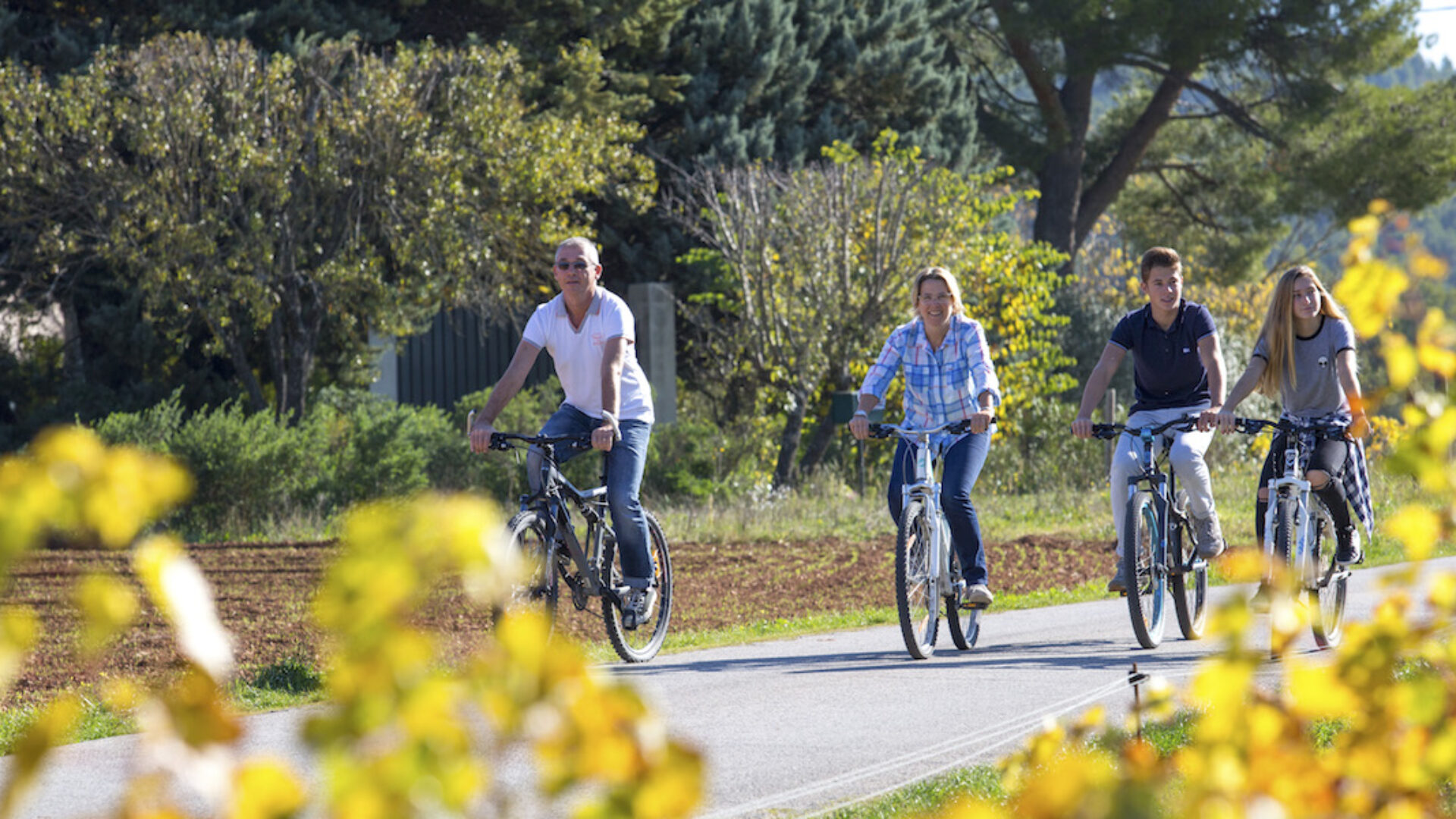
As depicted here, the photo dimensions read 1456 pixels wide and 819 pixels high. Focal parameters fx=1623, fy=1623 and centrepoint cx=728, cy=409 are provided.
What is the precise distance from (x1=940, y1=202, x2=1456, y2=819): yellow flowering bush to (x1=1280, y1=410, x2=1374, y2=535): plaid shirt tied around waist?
5.67 meters

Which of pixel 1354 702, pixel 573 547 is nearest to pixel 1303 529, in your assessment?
pixel 573 547

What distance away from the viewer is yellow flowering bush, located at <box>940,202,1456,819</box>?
155 centimetres

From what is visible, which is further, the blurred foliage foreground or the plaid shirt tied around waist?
the plaid shirt tied around waist

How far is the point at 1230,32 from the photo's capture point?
86.6ft

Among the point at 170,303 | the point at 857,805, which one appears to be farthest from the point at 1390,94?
the point at 857,805

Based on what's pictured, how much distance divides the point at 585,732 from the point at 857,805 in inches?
134

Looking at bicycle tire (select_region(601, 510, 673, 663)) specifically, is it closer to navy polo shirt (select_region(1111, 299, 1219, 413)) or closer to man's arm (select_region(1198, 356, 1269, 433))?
navy polo shirt (select_region(1111, 299, 1219, 413))

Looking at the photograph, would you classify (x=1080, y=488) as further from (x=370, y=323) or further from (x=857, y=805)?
(x=857, y=805)

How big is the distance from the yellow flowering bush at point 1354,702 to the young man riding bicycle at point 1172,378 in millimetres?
5853

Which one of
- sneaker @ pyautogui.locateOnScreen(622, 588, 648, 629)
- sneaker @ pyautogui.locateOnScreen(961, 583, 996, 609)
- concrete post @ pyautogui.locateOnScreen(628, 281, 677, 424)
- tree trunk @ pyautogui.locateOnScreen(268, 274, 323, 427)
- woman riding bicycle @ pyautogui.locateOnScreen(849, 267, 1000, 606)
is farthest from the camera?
concrete post @ pyautogui.locateOnScreen(628, 281, 677, 424)

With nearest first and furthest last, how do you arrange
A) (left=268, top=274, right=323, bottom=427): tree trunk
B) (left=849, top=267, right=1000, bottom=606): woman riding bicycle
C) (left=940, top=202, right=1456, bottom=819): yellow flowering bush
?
(left=940, top=202, right=1456, bottom=819): yellow flowering bush → (left=849, top=267, right=1000, bottom=606): woman riding bicycle → (left=268, top=274, right=323, bottom=427): tree trunk

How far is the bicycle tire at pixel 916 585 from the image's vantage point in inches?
306

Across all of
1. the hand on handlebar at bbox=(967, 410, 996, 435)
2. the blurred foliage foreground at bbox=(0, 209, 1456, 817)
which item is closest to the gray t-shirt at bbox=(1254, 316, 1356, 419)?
the hand on handlebar at bbox=(967, 410, 996, 435)

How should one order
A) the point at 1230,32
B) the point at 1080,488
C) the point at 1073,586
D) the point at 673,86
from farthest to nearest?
the point at 1230,32, the point at 673,86, the point at 1080,488, the point at 1073,586
